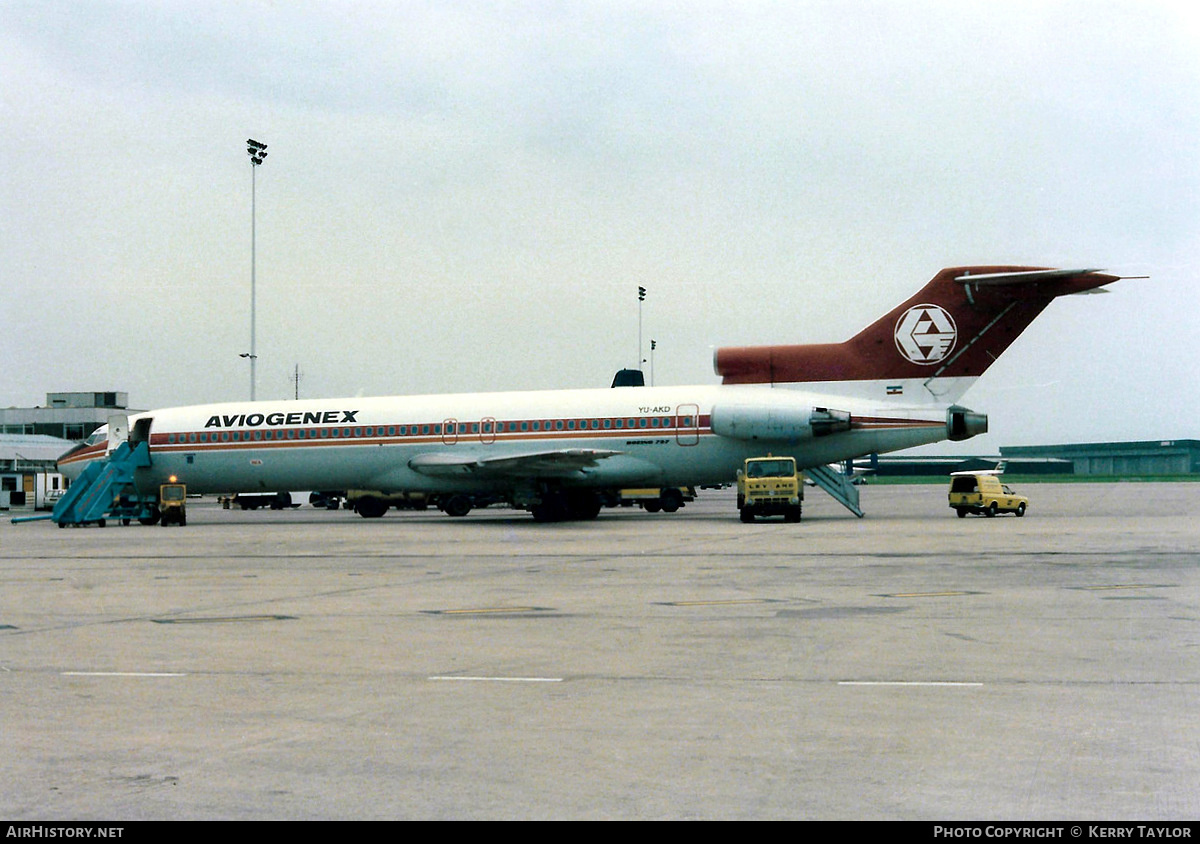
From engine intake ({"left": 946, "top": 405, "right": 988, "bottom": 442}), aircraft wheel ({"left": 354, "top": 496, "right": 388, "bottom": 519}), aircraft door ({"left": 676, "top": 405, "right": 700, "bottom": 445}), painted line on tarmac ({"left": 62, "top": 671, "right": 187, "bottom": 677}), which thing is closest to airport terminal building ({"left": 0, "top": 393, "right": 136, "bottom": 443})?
aircraft wheel ({"left": 354, "top": 496, "right": 388, "bottom": 519})

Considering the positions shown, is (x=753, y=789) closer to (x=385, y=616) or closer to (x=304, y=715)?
(x=304, y=715)

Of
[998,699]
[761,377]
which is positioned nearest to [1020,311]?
[761,377]

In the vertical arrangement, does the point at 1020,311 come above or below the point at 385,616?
above

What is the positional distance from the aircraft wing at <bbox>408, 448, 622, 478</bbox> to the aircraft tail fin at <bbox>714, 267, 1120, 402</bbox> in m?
8.16

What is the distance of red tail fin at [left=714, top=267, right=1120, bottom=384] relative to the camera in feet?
129

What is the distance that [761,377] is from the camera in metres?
41.9

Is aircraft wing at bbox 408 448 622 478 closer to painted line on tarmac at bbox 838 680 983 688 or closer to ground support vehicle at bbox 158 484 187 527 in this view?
ground support vehicle at bbox 158 484 187 527

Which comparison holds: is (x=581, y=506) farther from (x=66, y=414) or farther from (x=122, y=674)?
(x=66, y=414)

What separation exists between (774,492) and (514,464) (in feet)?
28.2

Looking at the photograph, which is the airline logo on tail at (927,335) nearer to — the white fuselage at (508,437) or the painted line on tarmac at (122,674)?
the white fuselage at (508,437)

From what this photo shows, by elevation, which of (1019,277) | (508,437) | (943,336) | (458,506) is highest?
(1019,277)

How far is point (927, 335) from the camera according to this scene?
40344 mm

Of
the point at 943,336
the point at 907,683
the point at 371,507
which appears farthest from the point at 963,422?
the point at 907,683
